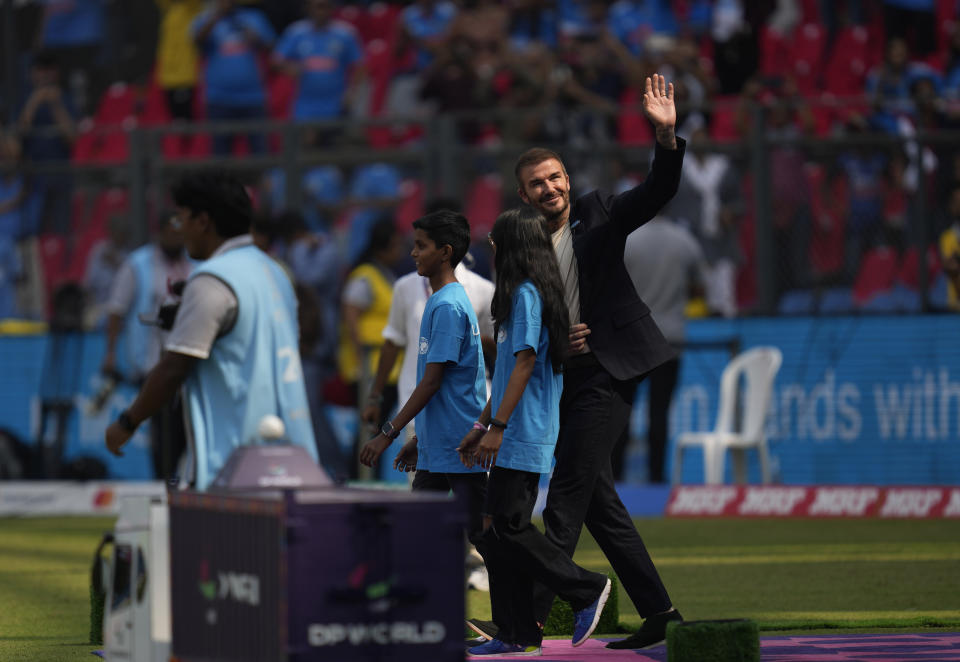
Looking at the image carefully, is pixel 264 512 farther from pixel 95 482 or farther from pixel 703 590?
pixel 95 482

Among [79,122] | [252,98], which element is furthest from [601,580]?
[79,122]

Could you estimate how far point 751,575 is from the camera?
9891 mm

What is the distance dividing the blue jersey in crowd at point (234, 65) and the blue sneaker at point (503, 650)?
40.9 ft

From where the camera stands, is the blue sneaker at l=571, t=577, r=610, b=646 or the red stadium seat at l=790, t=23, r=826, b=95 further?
the red stadium seat at l=790, t=23, r=826, b=95

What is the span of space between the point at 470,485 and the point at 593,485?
0.54 meters

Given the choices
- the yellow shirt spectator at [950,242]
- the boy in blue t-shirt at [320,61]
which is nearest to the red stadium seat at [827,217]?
the yellow shirt spectator at [950,242]

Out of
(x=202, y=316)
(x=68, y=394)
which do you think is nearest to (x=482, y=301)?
(x=202, y=316)

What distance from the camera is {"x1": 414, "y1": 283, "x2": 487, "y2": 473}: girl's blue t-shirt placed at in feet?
22.3

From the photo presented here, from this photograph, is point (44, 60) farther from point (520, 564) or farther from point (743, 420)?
point (520, 564)

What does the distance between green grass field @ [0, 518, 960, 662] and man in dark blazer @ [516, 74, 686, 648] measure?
36.4 inches

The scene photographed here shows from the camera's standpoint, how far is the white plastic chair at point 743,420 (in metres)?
14.2

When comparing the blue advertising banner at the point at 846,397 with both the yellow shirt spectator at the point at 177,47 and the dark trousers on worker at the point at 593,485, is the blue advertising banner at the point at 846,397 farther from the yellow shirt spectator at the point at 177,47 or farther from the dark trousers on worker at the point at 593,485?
the dark trousers on worker at the point at 593,485

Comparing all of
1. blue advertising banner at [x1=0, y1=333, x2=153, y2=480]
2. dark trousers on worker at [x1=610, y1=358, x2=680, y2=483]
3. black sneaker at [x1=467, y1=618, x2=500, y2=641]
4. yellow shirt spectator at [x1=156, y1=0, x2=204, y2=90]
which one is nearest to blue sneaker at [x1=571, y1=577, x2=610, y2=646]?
black sneaker at [x1=467, y1=618, x2=500, y2=641]

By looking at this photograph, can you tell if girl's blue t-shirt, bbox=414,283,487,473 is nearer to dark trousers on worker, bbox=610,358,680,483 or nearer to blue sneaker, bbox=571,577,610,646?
blue sneaker, bbox=571,577,610,646
